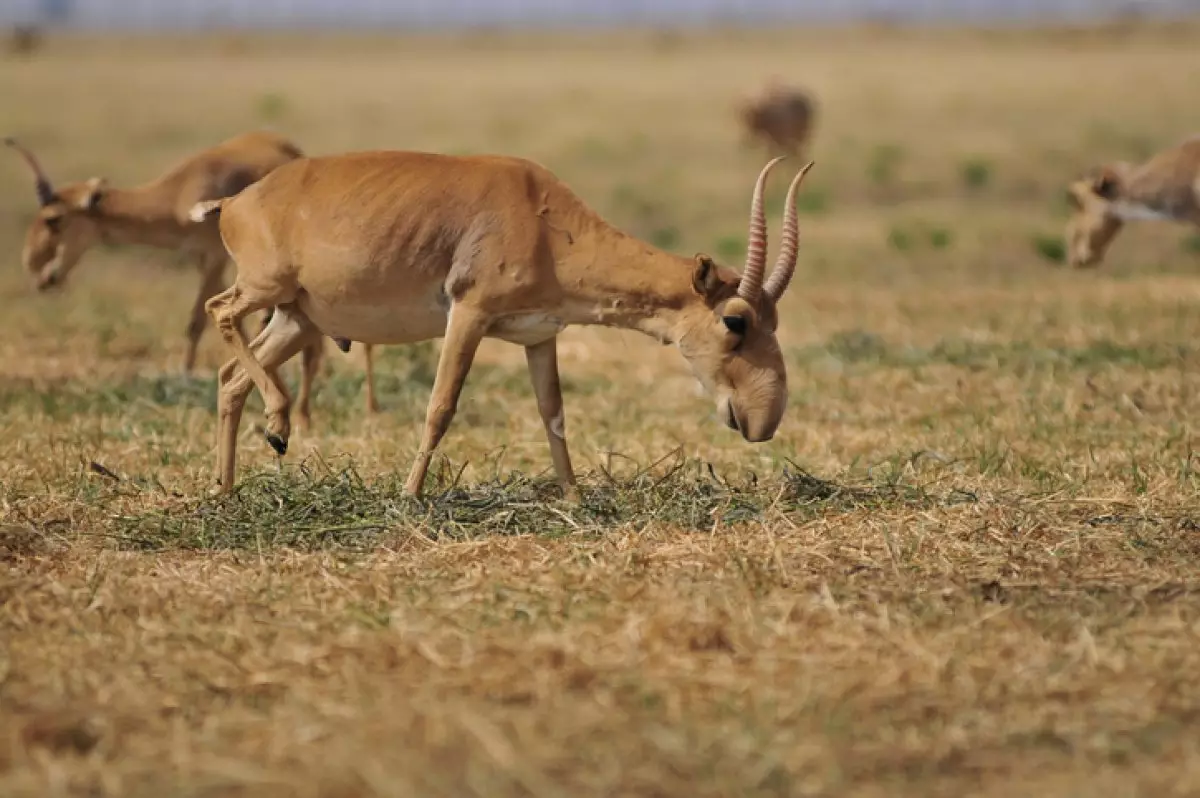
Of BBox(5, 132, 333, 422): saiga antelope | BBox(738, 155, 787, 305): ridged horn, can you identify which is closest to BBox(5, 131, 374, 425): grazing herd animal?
BBox(5, 132, 333, 422): saiga antelope

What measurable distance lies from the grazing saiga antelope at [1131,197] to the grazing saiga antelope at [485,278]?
931 cm

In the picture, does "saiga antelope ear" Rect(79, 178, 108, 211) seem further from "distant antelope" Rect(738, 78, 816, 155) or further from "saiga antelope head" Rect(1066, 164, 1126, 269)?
"distant antelope" Rect(738, 78, 816, 155)

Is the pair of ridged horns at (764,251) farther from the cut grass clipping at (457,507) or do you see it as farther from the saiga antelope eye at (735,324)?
the cut grass clipping at (457,507)

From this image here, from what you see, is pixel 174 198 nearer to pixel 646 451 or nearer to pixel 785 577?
pixel 646 451

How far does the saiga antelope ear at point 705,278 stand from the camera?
8922 millimetres

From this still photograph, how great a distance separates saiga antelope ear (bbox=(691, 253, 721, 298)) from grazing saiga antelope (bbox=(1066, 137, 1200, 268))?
927 cm

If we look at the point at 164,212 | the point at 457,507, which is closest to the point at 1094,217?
the point at 164,212

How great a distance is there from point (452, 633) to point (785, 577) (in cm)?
154

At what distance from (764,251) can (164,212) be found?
7664 millimetres

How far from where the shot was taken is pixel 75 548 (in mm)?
8305

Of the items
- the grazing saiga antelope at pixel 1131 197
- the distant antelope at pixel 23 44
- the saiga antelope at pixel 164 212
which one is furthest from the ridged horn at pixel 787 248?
the distant antelope at pixel 23 44

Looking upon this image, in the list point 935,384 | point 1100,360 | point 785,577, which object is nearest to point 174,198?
point 935,384

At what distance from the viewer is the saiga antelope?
48.1ft

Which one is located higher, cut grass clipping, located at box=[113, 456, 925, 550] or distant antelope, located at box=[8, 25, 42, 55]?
cut grass clipping, located at box=[113, 456, 925, 550]
